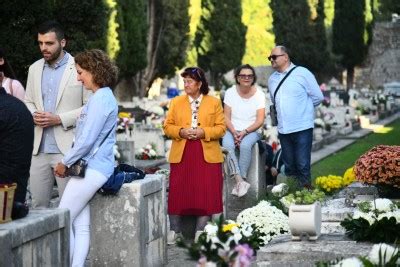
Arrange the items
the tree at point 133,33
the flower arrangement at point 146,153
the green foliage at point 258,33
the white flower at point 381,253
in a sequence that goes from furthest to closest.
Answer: the green foliage at point 258,33 < the tree at point 133,33 < the flower arrangement at point 146,153 < the white flower at point 381,253

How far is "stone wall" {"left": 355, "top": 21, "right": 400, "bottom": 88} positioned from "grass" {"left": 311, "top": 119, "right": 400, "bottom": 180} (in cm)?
3850

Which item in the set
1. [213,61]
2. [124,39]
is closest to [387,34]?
[213,61]

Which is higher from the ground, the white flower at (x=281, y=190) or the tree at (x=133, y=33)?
the tree at (x=133, y=33)

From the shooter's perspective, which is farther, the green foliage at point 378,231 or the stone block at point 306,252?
the green foliage at point 378,231

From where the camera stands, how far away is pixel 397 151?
38.2 ft

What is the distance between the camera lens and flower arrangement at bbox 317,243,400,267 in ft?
20.2

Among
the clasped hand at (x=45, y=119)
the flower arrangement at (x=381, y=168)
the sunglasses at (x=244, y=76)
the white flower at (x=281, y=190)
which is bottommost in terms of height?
the white flower at (x=281, y=190)

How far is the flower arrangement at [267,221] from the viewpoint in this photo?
392 inches

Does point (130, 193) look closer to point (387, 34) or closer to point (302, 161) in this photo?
point (302, 161)

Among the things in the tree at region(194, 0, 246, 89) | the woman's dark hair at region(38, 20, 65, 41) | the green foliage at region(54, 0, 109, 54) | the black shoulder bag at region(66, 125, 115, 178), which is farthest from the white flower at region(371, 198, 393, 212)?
the tree at region(194, 0, 246, 89)

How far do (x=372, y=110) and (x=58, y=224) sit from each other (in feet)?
124

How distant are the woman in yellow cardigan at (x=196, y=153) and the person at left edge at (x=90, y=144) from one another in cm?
225

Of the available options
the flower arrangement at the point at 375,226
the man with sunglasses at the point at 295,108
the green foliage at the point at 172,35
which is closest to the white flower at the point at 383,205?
the flower arrangement at the point at 375,226

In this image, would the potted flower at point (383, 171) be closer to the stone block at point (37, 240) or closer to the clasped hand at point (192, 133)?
the clasped hand at point (192, 133)
